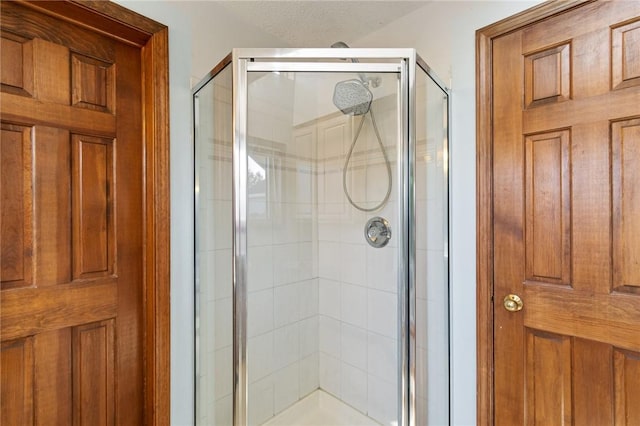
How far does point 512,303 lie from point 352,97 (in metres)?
1.03

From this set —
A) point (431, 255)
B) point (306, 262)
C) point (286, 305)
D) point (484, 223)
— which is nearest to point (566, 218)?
point (484, 223)

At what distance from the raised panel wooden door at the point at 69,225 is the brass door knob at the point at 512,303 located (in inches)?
58.7

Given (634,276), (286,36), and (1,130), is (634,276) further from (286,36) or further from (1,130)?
(1,130)

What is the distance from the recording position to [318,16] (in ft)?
4.98

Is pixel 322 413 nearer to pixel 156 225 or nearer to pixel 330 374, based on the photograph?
pixel 330 374

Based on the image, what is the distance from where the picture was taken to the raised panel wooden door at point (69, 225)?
3.32ft

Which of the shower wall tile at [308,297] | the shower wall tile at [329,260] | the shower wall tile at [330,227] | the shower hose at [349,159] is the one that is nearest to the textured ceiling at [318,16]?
the shower hose at [349,159]

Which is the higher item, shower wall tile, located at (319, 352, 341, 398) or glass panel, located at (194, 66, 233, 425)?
glass panel, located at (194, 66, 233, 425)

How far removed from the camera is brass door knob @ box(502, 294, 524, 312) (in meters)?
1.22

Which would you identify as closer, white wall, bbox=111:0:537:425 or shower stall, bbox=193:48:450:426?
shower stall, bbox=193:48:450:426

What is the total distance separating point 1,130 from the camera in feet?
3.24

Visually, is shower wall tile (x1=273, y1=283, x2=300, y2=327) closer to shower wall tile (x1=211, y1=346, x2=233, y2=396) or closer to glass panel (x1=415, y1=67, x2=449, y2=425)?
shower wall tile (x1=211, y1=346, x2=233, y2=396)

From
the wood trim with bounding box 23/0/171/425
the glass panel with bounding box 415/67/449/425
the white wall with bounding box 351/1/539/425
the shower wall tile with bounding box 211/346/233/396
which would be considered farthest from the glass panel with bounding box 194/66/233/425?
the white wall with bounding box 351/1/539/425

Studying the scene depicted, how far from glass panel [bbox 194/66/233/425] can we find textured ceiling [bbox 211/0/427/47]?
461 mm
